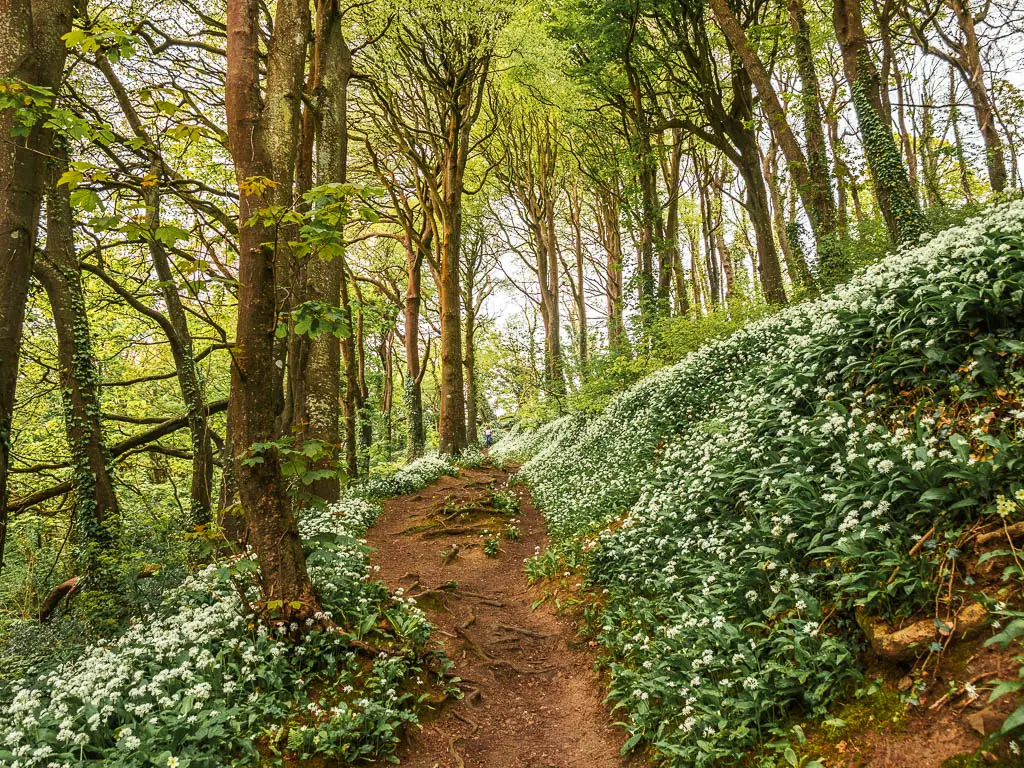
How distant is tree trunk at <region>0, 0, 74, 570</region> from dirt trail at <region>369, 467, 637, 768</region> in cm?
415

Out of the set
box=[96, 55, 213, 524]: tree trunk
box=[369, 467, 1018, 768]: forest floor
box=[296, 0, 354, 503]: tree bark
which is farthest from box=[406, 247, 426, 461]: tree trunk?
box=[96, 55, 213, 524]: tree trunk

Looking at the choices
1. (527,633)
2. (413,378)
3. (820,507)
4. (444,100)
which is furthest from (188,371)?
(444,100)

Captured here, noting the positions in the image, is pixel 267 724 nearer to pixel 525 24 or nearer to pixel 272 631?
pixel 272 631

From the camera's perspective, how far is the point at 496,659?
21.4 feet

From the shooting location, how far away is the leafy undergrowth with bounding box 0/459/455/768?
147 inches

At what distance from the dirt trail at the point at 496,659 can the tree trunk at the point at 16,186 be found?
4.15 metres

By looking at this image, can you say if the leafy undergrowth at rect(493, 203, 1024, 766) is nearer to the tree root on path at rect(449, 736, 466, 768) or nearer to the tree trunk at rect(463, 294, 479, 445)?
the tree root on path at rect(449, 736, 466, 768)

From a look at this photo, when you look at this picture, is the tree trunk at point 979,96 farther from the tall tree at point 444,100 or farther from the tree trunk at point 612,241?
the tall tree at point 444,100

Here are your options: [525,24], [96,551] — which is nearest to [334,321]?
[96,551]

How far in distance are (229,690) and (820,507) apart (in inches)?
203

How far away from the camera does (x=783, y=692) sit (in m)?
3.63

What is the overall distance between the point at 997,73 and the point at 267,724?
91.0 feet

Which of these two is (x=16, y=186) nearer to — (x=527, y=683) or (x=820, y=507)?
(x=527, y=683)

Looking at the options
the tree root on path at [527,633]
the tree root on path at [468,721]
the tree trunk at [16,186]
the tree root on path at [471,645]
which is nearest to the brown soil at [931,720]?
the tree root on path at [468,721]
